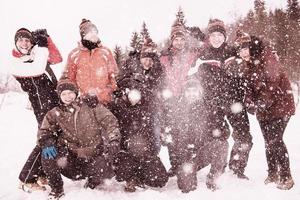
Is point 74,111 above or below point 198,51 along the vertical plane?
below

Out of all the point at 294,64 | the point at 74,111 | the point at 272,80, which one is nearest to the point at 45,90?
Answer: the point at 74,111

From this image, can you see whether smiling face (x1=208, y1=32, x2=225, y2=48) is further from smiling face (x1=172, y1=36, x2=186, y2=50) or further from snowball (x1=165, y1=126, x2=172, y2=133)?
snowball (x1=165, y1=126, x2=172, y2=133)

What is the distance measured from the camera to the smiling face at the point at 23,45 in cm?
550

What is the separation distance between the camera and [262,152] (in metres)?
8.35

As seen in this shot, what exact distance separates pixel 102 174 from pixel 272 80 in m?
2.77

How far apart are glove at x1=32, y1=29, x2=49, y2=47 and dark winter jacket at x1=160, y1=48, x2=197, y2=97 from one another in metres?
1.96

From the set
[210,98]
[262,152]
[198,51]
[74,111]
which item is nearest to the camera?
[74,111]

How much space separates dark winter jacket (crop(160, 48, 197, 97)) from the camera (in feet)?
20.0

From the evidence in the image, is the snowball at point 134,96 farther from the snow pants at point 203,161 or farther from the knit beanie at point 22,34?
the knit beanie at point 22,34

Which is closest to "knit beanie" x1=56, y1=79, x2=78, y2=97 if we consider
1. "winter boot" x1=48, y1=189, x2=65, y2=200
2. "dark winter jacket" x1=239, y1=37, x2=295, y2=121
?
"winter boot" x1=48, y1=189, x2=65, y2=200

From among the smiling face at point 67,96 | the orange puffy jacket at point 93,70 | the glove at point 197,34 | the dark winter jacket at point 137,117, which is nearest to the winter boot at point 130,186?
the dark winter jacket at point 137,117

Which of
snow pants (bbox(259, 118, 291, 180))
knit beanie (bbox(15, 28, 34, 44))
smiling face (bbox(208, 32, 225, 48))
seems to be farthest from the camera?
smiling face (bbox(208, 32, 225, 48))

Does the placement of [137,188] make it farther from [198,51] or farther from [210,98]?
[198,51]

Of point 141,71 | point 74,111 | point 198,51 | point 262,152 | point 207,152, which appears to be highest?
point 198,51
